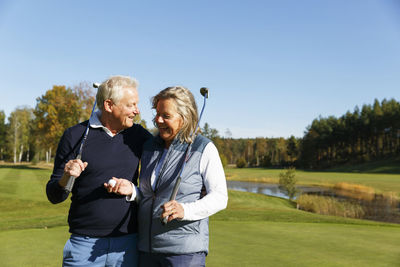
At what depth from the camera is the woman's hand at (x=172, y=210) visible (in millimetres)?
2047

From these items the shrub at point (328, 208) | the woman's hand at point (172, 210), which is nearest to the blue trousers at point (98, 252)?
the woman's hand at point (172, 210)

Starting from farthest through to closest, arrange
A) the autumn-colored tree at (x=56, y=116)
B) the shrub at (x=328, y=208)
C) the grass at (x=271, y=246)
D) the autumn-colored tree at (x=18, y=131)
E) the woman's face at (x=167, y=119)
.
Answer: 1. the autumn-colored tree at (x=18, y=131)
2. the autumn-colored tree at (x=56, y=116)
3. the shrub at (x=328, y=208)
4. the grass at (x=271, y=246)
5. the woman's face at (x=167, y=119)

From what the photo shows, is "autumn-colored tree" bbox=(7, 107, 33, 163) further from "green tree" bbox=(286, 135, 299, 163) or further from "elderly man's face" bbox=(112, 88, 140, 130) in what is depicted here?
"elderly man's face" bbox=(112, 88, 140, 130)

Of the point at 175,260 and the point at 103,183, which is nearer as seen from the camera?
the point at 175,260

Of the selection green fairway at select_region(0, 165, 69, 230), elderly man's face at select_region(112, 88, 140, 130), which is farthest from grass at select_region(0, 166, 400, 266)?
elderly man's face at select_region(112, 88, 140, 130)

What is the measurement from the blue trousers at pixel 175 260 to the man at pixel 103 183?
0.74ft

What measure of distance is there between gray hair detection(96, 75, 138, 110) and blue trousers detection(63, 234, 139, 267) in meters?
0.98

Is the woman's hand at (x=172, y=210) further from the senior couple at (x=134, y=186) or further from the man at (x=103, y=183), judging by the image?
the man at (x=103, y=183)

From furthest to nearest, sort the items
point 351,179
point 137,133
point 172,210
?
point 351,179 < point 137,133 < point 172,210

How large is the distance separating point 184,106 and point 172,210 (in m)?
0.70

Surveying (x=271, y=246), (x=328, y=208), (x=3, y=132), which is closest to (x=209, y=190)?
(x=271, y=246)

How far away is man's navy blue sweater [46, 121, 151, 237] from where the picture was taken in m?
2.48

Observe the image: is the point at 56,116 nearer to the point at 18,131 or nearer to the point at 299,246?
the point at 18,131

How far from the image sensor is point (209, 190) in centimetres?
229
